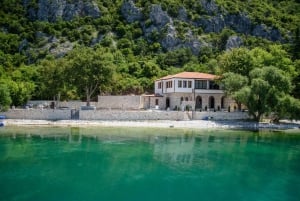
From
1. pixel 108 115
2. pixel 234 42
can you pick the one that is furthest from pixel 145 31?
pixel 108 115

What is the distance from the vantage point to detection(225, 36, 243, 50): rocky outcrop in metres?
95.2

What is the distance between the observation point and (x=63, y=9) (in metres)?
111

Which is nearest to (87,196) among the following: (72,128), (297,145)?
(297,145)

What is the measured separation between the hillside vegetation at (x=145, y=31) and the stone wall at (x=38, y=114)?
26030 millimetres

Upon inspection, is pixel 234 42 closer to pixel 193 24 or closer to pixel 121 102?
pixel 193 24

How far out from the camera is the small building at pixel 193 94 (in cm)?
5944

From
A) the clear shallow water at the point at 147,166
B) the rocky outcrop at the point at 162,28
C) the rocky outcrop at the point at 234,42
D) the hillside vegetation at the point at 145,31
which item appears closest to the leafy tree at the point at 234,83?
the clear shallow water at the point at 147,166

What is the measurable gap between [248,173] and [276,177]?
5.77 ft

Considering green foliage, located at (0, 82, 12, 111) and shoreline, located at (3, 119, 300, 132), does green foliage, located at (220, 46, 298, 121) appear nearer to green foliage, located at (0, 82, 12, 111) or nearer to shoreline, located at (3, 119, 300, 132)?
shoreline, located at (3, 119, 300, 132)

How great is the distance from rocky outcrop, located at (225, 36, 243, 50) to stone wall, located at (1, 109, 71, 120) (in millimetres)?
55543

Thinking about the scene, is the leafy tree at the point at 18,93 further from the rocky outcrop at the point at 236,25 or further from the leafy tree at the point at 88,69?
the rocky outcrop at the point at 236,25

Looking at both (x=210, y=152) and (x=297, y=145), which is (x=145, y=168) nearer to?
(x=210, y=152)

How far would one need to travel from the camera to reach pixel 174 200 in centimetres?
1742

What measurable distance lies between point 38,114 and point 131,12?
209ft
